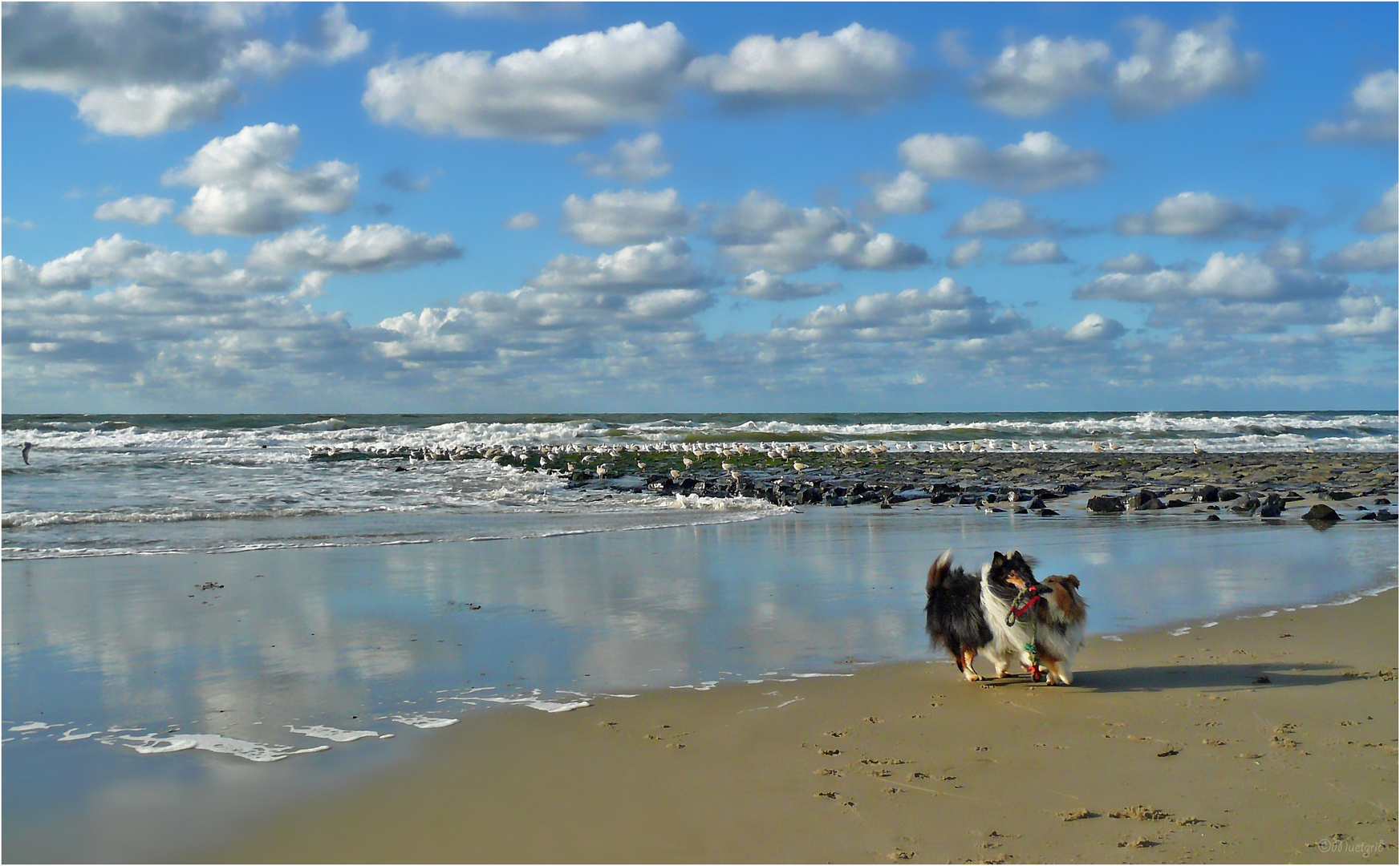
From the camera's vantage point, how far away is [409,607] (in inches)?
353

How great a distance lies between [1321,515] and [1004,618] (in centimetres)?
1207

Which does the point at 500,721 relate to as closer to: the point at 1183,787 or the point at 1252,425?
the point at 1183,787

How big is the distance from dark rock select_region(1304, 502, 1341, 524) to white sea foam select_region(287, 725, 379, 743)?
14943 millimetres

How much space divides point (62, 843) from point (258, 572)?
738 cm

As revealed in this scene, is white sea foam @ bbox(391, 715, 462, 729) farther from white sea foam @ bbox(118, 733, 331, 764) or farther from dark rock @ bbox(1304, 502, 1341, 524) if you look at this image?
dark rock @ bbox(1304, 502, 1341, 524)

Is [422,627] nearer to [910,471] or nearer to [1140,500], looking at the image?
[1140,500]

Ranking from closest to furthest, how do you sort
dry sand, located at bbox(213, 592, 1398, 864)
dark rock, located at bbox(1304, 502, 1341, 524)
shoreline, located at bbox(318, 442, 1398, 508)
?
dry sand, located at bbox(213, 592, 1398, 864), dark rock, located at bbox(1304, 502, 1341, 524), shoreline, located at bbox(318, 442, 1398, 508)

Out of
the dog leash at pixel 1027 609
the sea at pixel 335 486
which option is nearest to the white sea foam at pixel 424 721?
the dog leash at pixel 1027 609

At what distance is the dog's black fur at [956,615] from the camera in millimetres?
6484

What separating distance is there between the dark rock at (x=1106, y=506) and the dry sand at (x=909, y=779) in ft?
37.4

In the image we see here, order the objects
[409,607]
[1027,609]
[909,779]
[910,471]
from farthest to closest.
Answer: [910,471] < [409,607] < [1027,609] < [909,779]

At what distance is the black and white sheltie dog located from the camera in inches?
248

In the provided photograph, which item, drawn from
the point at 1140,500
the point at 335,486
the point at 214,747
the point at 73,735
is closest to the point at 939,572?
the point at 214,747

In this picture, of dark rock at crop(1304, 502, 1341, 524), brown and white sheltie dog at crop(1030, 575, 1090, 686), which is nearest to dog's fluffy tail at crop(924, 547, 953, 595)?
brown and white sheltie dog at crop(1030, 575, 1090, 686)
